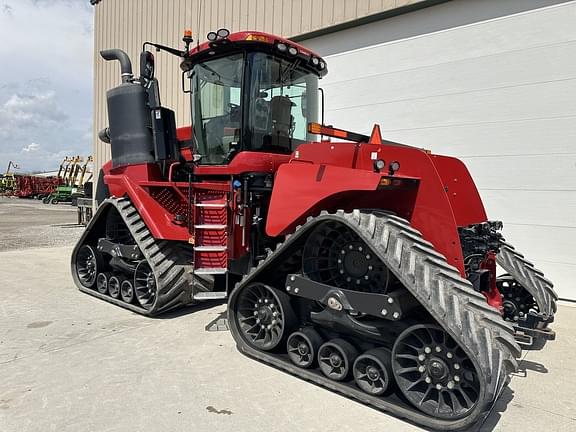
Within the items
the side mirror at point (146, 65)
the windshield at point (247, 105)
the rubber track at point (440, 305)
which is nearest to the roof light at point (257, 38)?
the windshield at point (247, 105)

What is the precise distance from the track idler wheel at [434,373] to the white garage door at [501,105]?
4.00 metres

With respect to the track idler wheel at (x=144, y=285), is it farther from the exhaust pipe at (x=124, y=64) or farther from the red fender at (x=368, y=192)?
the exhaust pipe at (x=124, y=64)

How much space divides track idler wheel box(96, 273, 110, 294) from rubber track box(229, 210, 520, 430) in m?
3.50

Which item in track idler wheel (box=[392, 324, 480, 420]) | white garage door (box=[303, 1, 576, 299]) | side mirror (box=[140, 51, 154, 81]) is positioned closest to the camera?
track idler wheel (box=[392, 324, 480, 420])

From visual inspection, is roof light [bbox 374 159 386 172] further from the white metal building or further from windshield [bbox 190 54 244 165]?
the white metal building

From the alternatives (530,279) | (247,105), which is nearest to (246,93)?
(247,105)

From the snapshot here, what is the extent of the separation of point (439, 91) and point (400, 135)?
877mm

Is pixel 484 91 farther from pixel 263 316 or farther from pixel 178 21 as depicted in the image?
pixel 178 21

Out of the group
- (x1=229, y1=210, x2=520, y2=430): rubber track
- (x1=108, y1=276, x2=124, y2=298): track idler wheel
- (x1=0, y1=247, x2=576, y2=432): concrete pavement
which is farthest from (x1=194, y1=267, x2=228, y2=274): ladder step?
(x1=108, y1=276, x2=124, y2=298): track idler wheel

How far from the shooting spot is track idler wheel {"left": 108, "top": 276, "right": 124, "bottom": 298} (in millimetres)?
5340

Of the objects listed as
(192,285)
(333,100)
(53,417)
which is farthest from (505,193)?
(53,417)

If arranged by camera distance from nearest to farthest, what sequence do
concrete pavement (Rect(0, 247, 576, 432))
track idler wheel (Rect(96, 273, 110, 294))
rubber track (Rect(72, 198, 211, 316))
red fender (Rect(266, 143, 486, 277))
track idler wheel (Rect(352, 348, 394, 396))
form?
concrete pavement (Rect(0, 247, 576, 432)) → track idler wheel (Rect(352, 348, 394, 396)) → red fender (Rect(266, 143, 486, 277)) → rubber track (Rect(72, 198, 211, 316)) → track idler wheel (Rect(96, 273, 110, 294))

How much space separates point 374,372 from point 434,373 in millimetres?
422

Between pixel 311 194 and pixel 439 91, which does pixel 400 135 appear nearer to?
pixel 439 91
